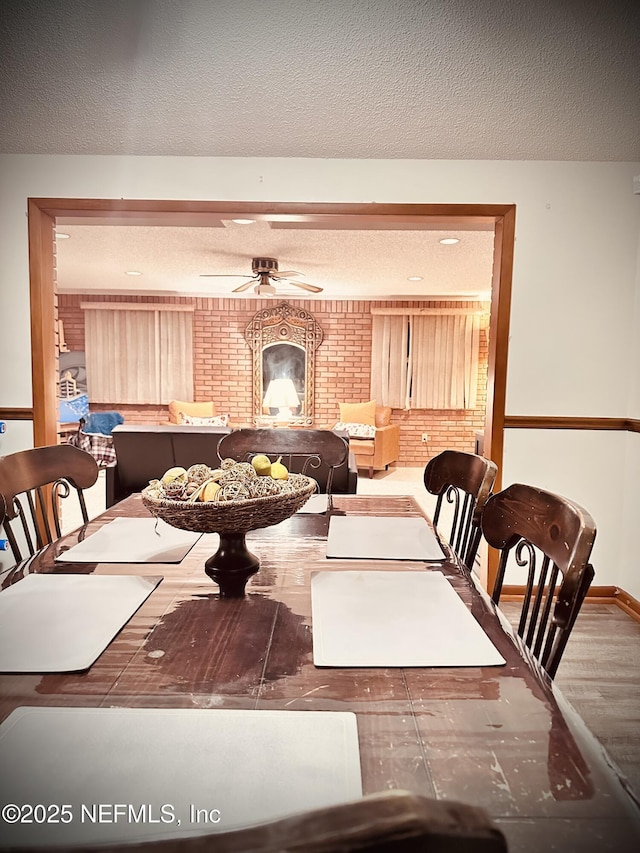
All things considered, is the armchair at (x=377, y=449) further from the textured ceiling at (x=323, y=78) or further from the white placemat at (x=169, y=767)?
the white placemat at (x=169, y=767)

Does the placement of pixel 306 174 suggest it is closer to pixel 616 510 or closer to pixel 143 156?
pixel 143 156

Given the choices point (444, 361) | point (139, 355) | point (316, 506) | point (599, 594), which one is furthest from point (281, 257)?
point (316, 506)

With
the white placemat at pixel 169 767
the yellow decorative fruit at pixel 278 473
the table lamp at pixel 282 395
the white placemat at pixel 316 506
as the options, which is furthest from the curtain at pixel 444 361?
the white placemat at pixel 169 767

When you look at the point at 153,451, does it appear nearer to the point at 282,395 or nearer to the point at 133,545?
the point at 282,395

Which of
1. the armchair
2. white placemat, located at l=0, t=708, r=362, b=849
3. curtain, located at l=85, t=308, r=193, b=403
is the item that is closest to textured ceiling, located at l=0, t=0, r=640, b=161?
white placemat, located at l=0, t=708, r=362, b=849

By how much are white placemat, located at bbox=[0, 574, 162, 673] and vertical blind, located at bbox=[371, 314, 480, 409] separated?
288 inches

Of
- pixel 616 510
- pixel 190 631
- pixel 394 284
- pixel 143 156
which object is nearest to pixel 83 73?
pixel 143 156

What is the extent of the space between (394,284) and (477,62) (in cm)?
499

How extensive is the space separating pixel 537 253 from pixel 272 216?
1.42 m

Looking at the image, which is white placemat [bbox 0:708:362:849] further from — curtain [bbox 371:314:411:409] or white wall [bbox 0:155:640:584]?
curtain [bbox 371:314:411:409]

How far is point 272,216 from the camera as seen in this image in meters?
3.12

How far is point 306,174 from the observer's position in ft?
10.0

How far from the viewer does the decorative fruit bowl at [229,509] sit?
1.10 meters

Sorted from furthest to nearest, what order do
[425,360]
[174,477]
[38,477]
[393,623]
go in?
[425,360] → [38,477] → [174,477] → [393,623]
